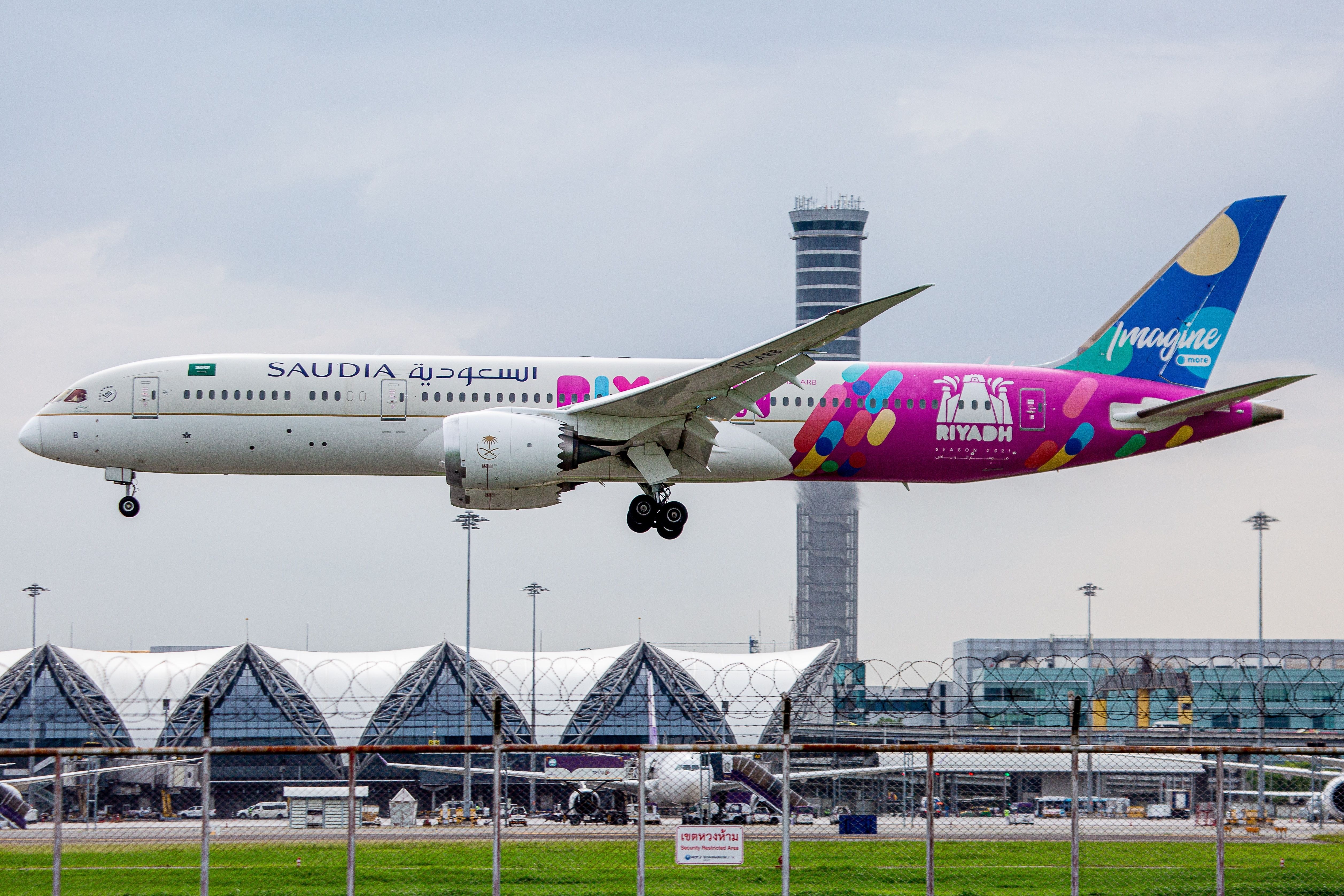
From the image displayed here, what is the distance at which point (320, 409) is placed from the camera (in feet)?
133

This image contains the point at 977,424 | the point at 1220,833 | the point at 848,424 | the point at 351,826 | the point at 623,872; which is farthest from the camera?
the point at 977,424

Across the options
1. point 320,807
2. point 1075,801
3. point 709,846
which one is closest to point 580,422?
point 320,807

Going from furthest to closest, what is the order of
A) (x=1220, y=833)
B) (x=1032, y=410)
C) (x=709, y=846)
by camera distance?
(x=1032, y=410) < (x=709, y=846) < (x=1220, y=833)

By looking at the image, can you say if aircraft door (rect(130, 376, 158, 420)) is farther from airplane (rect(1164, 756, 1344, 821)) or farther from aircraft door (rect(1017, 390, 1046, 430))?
airplane (rect(1164, 756, 1344, 821))

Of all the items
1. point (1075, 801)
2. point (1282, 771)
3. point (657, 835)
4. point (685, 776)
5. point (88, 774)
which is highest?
point (1075, 801)

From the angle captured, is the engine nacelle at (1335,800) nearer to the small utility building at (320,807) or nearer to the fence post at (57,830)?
the small utility building at (320,807)

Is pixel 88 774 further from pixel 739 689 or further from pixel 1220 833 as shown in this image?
pixel 739 689

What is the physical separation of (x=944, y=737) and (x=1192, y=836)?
25009 millimetres

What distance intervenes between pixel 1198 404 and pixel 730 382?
Answer: 46.8 ft

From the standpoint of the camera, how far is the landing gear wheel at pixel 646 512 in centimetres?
4122

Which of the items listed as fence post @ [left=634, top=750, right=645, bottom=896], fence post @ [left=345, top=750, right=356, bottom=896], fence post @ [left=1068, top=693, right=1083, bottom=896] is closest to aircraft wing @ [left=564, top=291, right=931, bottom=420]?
fence post @ [left=1068, top=693, right=1083, bottom=896]

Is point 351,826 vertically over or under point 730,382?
under

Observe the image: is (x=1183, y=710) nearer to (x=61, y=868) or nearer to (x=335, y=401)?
(x=335, y=401)

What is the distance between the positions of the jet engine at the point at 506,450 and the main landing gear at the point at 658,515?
117 inches
